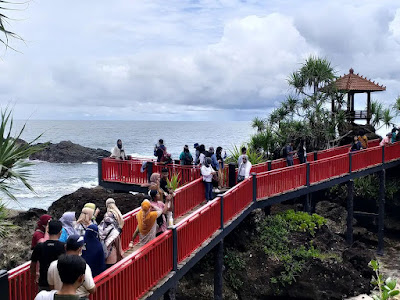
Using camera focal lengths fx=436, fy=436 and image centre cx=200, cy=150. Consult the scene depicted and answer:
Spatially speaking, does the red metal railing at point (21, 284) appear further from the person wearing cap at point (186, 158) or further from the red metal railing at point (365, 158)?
the red metal railing at point (365, 158)

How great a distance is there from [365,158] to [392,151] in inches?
108

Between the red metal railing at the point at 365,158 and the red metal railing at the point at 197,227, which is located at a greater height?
the red metal railing at the point at 365,158

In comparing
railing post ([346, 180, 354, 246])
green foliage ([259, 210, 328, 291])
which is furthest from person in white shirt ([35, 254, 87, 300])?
railing post ([346, 180, 354, 246])

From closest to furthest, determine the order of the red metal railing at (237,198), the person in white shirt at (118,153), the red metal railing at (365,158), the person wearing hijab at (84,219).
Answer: the person wearing hijab at (84,219) → the red metal railing at (237,198) → the person in white shirt at (118,153) → the red metal railing at (365,158)

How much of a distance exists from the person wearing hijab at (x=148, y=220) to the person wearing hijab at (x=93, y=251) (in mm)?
1656

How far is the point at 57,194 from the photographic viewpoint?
171 ft

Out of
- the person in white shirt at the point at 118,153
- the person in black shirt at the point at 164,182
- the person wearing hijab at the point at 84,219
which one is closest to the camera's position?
the person wearing hijab at the point at 84,219

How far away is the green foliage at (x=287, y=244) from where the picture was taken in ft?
52.7

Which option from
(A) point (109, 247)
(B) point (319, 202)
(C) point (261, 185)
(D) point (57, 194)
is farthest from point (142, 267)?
(D) point (57, 194)

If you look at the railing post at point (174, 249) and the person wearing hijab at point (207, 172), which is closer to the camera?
the railing post at point (174, 249)

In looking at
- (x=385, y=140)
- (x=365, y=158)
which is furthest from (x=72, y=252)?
(x=385, y=140)

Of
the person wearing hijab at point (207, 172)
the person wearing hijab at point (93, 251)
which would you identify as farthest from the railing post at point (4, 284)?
the person wearing hijab at point (207, 172)

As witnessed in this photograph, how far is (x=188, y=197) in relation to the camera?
13680 millimetres

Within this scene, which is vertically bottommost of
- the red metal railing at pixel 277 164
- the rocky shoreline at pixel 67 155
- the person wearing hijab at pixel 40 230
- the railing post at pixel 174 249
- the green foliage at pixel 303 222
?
the rocky shoreline at pixel 67 155
